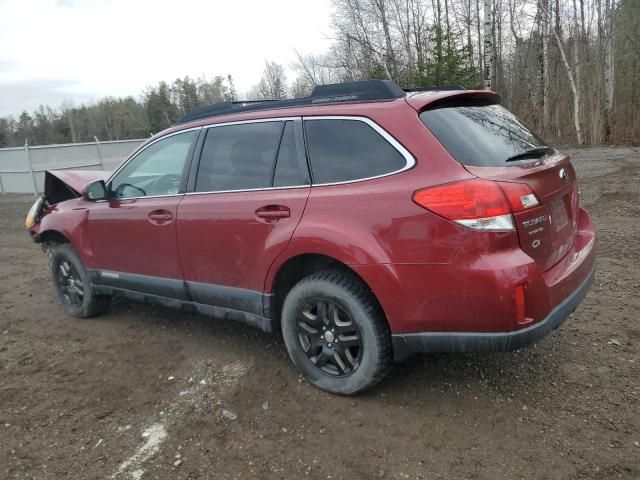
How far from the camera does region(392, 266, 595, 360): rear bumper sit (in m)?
2.50

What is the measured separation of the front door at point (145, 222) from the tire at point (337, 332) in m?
1.14

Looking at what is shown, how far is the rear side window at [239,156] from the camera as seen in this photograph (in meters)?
3.31

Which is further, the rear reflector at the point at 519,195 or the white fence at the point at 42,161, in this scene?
the white fence at the point at 42,161

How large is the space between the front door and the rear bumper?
1886 millimetres

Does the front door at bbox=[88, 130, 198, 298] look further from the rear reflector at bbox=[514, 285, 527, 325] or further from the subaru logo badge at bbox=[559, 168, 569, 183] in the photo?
the subaru logo badge at bbox=[559, 168, 569, 183]

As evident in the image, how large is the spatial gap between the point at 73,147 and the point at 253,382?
16.2 metres

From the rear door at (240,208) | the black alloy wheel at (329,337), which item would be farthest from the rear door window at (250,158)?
the black alloy wheel at (329,337)

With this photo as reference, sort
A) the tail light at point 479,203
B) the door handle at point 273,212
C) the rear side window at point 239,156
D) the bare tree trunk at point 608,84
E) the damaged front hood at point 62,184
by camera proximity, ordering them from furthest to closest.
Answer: the bare tree trunk at point 608,84
the damaged front hood at point 62,184
the rear side window at point 239,156
the door handle at point 273,212
the tail light at point 479,203

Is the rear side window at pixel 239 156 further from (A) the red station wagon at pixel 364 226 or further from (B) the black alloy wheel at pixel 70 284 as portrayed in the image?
(B) the black alloy wheel at pixel 70 284

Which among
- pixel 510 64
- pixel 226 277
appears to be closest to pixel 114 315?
pixel 226 277

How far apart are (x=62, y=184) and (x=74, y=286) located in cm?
113

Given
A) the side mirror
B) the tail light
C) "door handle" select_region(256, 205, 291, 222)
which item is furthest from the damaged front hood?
the tail light

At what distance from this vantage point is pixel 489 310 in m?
2.47

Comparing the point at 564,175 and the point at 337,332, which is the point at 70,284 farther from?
the point at 564,175
